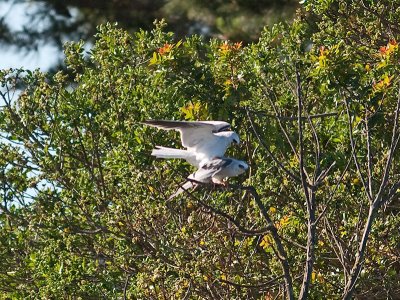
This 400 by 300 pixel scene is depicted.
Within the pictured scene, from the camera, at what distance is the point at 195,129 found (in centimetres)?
873

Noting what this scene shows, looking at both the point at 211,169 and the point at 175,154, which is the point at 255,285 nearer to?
the point at 211,169

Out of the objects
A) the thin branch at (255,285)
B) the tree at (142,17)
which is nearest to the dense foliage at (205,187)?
the thin branch at (255,285)

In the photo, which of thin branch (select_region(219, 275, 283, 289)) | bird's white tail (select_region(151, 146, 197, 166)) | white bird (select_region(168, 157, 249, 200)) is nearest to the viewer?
thin branch (select_region(219, 275, 283, 289))

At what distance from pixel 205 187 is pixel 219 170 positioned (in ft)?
1.98

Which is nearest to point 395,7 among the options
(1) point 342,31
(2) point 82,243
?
(1) point 342,31

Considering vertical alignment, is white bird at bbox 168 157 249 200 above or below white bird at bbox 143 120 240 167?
below

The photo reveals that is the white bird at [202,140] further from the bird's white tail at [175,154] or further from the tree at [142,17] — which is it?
the tree at [142,17]

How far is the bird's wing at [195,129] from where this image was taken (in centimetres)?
846

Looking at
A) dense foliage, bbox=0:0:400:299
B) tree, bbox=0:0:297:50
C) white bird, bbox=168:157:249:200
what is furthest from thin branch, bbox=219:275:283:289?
tree, bbox=0:0:297:50

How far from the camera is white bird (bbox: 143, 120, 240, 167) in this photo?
338 inches

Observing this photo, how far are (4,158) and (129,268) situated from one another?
1551 millimetres

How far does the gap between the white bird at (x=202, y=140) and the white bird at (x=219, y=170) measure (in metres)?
0.13

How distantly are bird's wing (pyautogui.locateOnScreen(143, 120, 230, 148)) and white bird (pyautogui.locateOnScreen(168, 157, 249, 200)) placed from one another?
0.24 metres

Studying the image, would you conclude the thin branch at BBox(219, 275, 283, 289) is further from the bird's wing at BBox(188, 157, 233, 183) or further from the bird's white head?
the bird's white head
